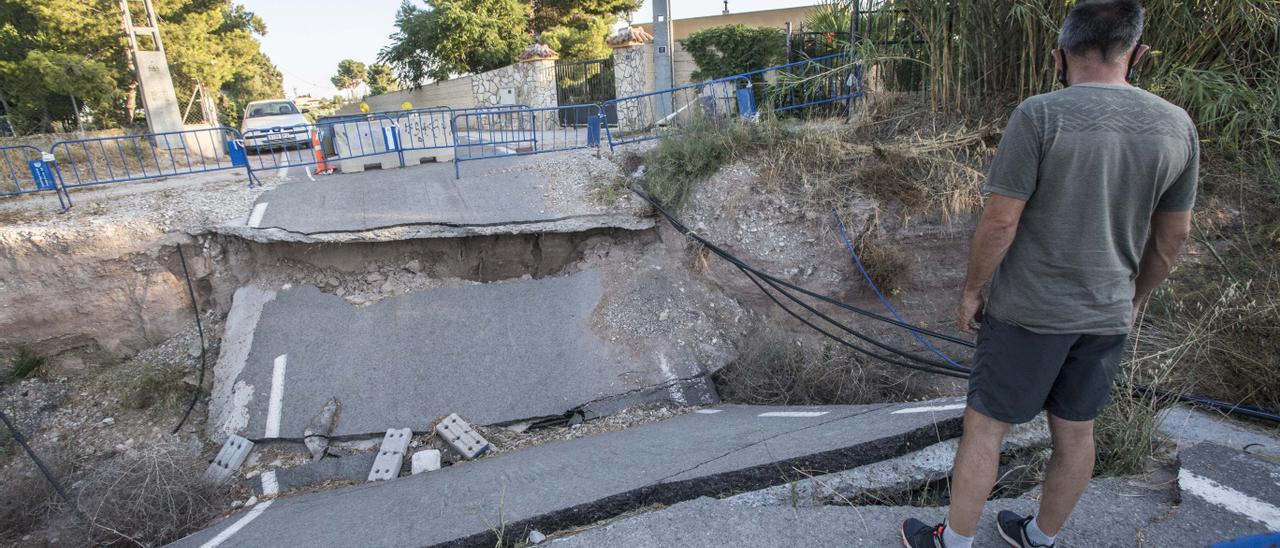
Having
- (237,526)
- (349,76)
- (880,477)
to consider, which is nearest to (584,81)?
(237,526)

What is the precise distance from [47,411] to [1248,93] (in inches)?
423

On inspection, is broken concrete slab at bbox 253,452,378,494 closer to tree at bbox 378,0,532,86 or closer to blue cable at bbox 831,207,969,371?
blue cable at bbox 831,207,969,371

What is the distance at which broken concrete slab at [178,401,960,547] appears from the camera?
2.95 meters

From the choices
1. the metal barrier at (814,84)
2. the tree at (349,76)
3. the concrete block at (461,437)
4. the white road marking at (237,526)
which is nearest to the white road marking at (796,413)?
the concrete block at (461,437)

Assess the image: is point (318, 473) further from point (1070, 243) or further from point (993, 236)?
point (1070, 243)

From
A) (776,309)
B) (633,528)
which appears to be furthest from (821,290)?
(633,528)

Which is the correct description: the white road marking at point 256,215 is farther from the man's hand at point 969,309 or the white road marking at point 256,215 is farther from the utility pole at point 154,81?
the utility pole at point 154,81

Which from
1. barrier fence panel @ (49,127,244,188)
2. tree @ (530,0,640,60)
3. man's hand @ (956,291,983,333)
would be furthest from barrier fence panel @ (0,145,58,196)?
tree @ (530,0,640,60)

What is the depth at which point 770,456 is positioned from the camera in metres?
3.10

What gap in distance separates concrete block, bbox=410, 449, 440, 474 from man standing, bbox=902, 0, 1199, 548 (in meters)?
3.52

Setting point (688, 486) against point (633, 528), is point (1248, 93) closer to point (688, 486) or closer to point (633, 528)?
point (688, 486)

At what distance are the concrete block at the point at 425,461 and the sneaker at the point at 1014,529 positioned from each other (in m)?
3.68

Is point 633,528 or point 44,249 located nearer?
point 633,528

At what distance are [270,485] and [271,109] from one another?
13.1 metres
